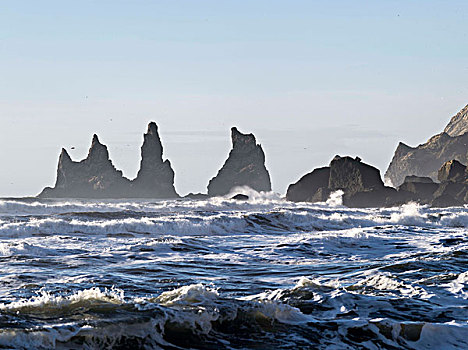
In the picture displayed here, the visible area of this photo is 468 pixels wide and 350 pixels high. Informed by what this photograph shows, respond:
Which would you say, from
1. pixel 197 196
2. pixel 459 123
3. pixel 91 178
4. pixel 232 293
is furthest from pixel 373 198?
pixel 459 123

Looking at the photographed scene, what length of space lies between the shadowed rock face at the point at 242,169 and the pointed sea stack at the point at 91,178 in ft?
71.3

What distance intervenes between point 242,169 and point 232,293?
4497 inches

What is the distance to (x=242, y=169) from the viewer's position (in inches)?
4936

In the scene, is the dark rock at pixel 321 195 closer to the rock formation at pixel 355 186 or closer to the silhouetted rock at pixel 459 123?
the rock formation at pixel 355 186

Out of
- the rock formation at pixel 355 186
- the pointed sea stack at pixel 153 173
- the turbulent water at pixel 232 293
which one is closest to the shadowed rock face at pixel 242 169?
the pointed sea stack at pixel 153 173

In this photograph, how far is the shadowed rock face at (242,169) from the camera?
123 metres

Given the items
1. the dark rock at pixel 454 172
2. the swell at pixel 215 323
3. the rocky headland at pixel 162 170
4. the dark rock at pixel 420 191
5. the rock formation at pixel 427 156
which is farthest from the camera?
the rock formation at pixel 427 156

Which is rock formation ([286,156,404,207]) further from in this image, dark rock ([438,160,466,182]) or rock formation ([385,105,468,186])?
rock formation ([385,105,468,186])

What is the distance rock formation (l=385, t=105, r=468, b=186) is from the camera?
448ft

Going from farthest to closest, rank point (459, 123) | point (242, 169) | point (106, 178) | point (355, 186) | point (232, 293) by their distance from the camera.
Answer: point (459, 123), point (106, 178), point (242, 169), point (355, 186), point (232, 293)

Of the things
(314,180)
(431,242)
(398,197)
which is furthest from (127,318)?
(314,180)

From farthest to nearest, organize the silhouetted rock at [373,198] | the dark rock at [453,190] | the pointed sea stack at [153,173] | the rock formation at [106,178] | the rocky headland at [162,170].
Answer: the pointed sea stack at [153,173], the rock formation at [106,178], the rocky headland at [162,170], the silhouetted rock at [373,198], the dark rock at [453,190]

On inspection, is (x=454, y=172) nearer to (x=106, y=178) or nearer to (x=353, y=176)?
(x=353, y=176)

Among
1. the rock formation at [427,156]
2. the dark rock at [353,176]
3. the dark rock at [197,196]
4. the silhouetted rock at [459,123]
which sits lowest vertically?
the dark rock at [197,196]
